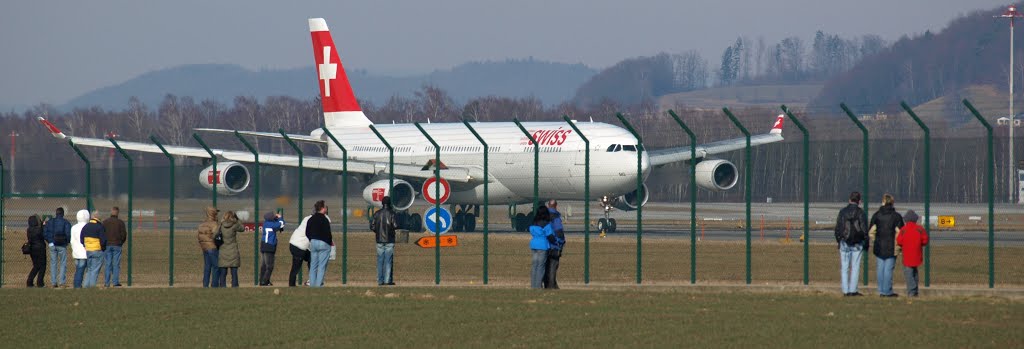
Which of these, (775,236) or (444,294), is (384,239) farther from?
(775,236)

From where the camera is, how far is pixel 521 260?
30328 millimetres

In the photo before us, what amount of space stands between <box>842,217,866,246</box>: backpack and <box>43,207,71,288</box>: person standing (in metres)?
12.1

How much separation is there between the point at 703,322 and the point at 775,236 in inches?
1013

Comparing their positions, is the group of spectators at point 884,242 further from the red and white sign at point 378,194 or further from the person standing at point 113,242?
the red and white sign at point 378,194

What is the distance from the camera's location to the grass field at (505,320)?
14.8 metres

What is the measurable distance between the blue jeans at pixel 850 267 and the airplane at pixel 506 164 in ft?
51.9

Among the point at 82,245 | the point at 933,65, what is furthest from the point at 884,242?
the point at 933,65

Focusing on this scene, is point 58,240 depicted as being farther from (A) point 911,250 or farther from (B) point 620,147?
(B) point 620,147

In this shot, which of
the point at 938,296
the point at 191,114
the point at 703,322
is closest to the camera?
the point at 703,322

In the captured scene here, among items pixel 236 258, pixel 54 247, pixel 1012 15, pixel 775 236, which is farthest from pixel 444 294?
pixel 1012 15

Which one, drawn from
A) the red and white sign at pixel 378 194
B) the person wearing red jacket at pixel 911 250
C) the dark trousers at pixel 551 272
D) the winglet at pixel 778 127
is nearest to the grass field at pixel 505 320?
the person wearing red jacket at pixel 911 250

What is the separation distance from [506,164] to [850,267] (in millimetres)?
21242

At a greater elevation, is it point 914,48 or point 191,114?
point 914,48

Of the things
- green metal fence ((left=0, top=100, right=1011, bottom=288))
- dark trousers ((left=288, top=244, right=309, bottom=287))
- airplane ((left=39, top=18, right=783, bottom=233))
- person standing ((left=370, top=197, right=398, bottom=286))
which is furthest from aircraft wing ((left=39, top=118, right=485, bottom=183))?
person standing ((left=370, top=197, right=398, bottom=286))
